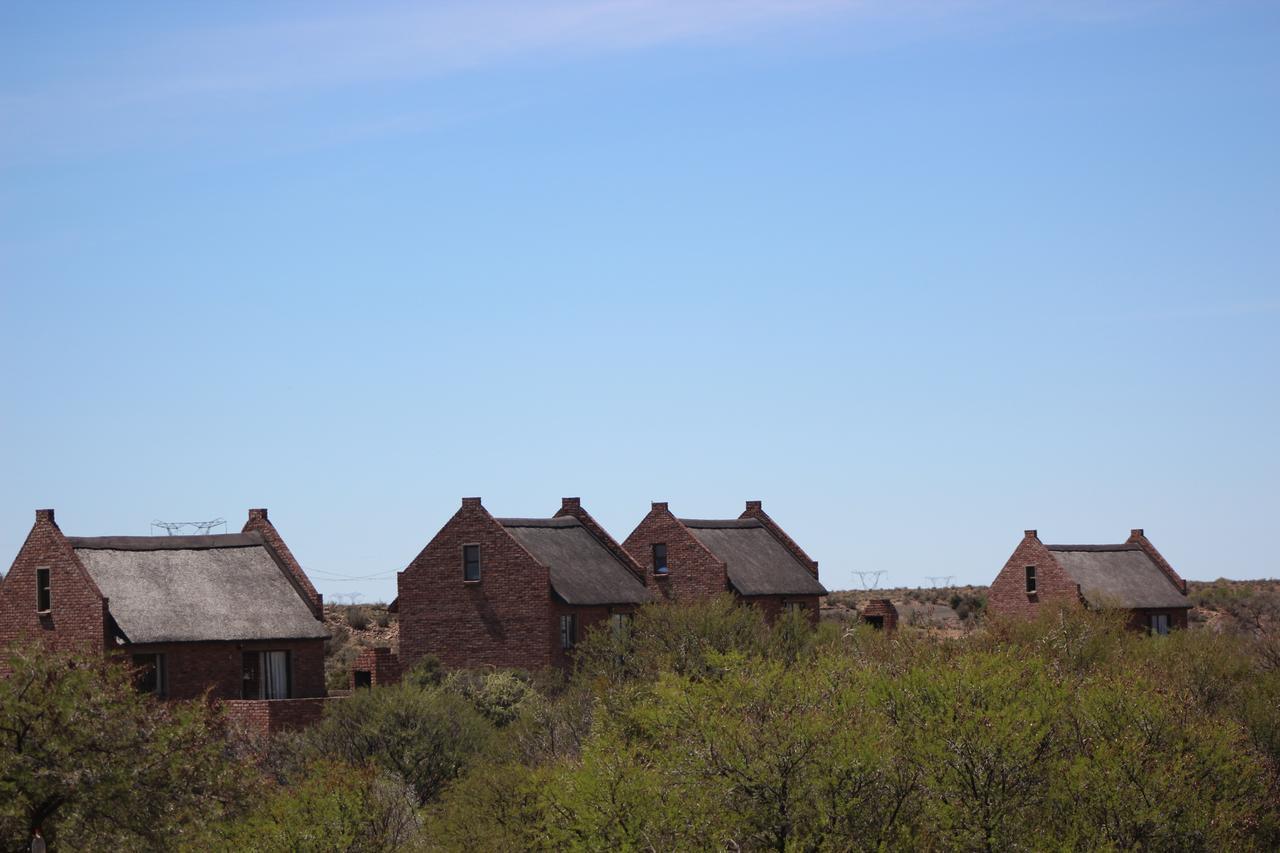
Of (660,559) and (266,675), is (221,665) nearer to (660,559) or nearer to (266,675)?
(266,675)

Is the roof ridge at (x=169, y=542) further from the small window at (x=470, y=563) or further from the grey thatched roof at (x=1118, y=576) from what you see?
the grey thatched roof at (x=1118, y=576)

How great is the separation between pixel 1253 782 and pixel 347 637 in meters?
68.8

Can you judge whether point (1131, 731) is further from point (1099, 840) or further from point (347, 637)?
point (347, 637)

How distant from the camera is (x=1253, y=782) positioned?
36.6 metres

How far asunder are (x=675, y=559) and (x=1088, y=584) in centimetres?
2301

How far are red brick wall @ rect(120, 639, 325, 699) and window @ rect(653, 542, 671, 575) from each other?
19.7 m

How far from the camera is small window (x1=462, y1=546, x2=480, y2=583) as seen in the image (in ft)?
217

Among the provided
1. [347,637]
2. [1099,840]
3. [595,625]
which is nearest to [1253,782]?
[1099,840]

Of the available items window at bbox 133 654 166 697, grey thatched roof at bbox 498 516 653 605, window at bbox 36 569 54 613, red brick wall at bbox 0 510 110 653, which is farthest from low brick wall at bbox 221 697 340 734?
grey thatched roof at bbox 498 516 653 605

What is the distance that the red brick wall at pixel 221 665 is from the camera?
5403 cm

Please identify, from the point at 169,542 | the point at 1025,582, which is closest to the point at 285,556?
the point at 169,542

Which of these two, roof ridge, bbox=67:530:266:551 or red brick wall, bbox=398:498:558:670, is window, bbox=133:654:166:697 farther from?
red brick wall, bbox=398:498:558:670

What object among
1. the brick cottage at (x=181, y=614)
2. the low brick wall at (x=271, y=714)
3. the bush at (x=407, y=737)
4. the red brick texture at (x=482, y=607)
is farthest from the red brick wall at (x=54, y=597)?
the red brick texture at (x=482, y=607)

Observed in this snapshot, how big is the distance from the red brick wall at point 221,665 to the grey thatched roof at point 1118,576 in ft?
131
